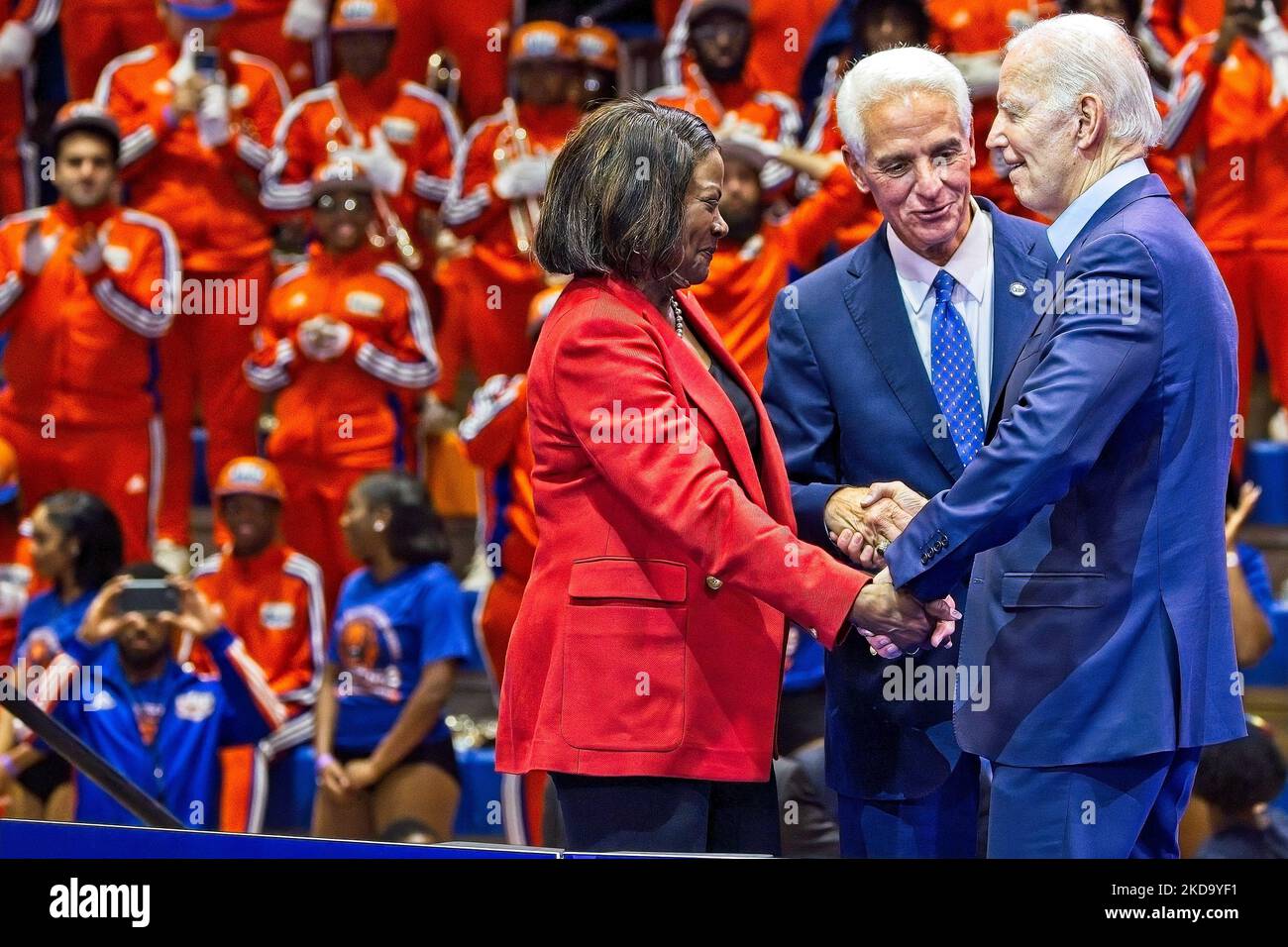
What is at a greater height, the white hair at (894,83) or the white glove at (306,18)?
the white glove at (306,18)

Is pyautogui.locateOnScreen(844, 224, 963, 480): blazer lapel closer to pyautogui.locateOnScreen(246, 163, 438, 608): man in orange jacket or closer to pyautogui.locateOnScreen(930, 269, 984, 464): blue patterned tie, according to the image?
pyautogui.locateOnScreen(930, 269, 984, 464): blue patterned tie

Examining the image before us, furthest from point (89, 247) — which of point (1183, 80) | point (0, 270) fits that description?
point (1183, 80)

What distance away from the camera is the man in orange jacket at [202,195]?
4.99m

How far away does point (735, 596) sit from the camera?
7.45ft

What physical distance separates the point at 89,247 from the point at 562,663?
3.05 m

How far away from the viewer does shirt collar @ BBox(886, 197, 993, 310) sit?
2.46 meters

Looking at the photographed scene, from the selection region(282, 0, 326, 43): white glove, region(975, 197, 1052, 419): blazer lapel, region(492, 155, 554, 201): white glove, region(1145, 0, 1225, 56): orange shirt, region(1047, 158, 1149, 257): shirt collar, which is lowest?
region(975, 197, 1052, 419): blazer lapel

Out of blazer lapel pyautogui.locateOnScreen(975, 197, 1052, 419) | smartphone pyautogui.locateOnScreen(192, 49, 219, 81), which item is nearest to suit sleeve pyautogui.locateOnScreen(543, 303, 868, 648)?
blazer lapel pyautogui.locateOnScreen(975, 197, 1052, 419)

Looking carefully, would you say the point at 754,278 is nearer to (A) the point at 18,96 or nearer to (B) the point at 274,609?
(B) the point at 274,609

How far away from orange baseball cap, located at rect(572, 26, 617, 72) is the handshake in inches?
106

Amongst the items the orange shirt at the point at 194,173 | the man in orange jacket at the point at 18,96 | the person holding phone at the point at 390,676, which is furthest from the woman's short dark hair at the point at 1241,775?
the man in orange jacket at the point at 18,96

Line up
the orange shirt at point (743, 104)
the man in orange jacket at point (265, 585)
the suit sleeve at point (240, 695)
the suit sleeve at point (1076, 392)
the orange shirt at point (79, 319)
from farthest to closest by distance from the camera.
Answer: the orange shirt at point (79, 319) → the orange shirt at point (743, 104) → the man in orange jacket at point (265, 585) → the suit sleeve at point (240, 695) → the suit sleeve at point (1076, 392)

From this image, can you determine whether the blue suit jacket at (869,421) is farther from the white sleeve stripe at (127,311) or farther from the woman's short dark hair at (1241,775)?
the white sleeve stripe at (127,311)
